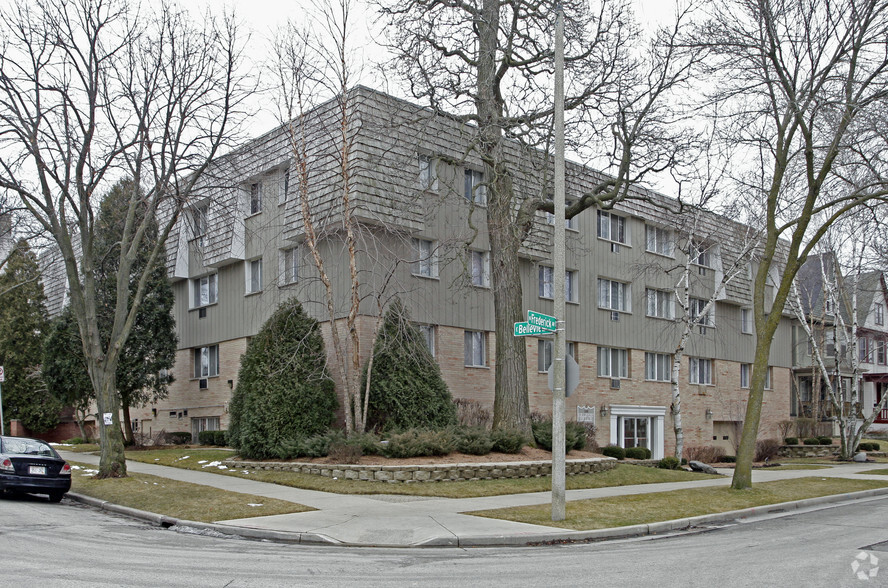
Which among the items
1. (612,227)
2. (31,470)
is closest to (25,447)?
(31,470)

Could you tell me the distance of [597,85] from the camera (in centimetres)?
1977

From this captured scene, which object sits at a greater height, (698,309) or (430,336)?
(698,309)

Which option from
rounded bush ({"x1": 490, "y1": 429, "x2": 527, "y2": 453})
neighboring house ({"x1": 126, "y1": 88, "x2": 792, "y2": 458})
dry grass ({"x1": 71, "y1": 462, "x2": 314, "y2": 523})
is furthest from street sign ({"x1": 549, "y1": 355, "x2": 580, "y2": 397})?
neighboring house ({"x1": 126, "y1": 88, "x2": 792, "y2": 458})

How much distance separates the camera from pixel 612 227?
32.2m

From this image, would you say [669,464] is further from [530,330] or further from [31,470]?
[31,470]

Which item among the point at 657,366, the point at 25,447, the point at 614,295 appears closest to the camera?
the point at 25,447

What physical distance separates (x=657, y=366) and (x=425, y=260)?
14.6m

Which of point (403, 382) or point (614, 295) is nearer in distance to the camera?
point (403, 382)

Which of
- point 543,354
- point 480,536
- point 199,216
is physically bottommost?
point 480,536

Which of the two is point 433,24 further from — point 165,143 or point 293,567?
point 293,567

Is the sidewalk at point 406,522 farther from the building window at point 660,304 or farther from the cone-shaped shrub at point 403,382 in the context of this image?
the building window at point 660,304

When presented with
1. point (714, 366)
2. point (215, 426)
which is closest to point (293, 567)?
point (215, 426)

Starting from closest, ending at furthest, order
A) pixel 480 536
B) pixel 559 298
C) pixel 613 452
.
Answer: pixel 480 536
pixel 559 298
pixel 613 452

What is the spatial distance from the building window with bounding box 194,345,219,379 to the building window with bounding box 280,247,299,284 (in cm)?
570
